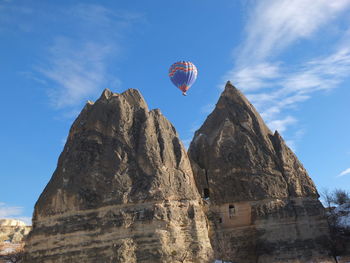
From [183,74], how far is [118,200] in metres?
16.0

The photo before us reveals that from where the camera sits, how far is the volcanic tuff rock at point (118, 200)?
1725 cm

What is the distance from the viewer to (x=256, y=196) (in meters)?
23.7

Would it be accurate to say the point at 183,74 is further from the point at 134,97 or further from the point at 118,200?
the point at 118,200

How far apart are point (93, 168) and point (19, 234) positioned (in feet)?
106

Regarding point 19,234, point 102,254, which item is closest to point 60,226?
point 102,254

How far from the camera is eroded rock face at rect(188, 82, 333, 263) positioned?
22625 mm

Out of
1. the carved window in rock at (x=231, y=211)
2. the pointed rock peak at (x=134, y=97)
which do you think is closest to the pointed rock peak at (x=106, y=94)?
the pointed rock peak at (x=134, y=97)

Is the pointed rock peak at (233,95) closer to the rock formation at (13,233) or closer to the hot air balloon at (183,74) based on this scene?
the hot air balloon at (183,74)

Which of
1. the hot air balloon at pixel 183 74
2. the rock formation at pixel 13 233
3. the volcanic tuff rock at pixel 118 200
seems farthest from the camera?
the rock formation at pixel 13 233

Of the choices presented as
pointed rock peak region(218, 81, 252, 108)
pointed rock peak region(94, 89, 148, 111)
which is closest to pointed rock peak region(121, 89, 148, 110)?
pointed rock peak region(94, 89, 148, 111)

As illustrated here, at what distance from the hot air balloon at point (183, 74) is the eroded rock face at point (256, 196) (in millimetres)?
6229

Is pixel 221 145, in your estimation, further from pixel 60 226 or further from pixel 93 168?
pixel 60 226

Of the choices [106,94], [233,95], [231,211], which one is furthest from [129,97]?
[233,95]

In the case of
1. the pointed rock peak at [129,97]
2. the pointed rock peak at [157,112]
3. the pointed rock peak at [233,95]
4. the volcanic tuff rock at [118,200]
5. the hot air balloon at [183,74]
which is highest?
the hot air balloon at [183,74]
